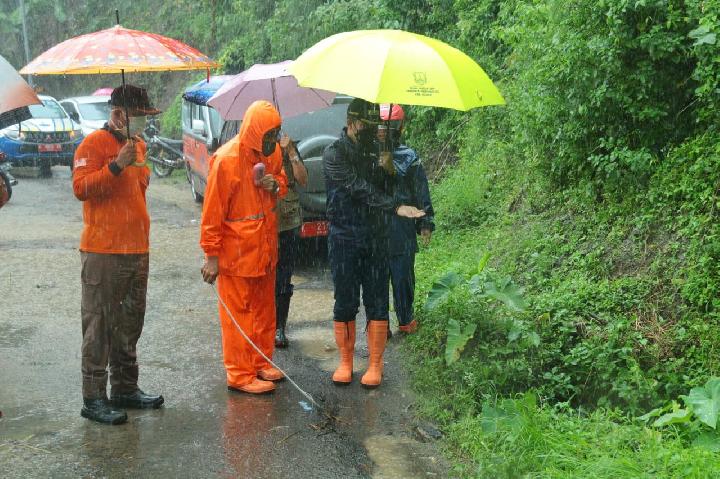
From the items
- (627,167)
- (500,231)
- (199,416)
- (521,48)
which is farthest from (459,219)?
(199,416)

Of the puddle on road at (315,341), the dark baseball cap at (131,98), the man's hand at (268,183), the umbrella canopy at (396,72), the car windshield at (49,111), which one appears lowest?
the puddle on road at (315,341)

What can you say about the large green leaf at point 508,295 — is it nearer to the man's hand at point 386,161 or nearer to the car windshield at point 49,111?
the man's hand at point 386,161

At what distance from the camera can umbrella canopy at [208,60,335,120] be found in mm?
7203

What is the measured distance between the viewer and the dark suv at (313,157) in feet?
30.7

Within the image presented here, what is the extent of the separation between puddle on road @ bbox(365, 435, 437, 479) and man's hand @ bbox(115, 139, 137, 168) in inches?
86.2

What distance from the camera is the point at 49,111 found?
19188 mm

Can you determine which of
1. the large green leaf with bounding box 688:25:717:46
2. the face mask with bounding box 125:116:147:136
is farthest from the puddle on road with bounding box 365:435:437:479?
the large green leaf with bounding box 688:25:717:46

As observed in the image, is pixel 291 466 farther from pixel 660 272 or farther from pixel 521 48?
pixel 521 48

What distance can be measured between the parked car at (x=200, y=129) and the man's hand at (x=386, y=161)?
599cm

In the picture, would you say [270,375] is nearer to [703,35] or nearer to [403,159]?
[403,159]

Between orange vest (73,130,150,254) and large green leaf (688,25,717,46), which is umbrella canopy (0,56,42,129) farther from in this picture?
large green leaf (688,25,717,46)

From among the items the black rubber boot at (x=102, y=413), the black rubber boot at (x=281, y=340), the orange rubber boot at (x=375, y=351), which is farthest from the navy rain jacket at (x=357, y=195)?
the black rubber boot at (x=102, y=413)

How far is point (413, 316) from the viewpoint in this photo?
719 centimetres

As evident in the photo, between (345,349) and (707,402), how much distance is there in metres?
2.58
